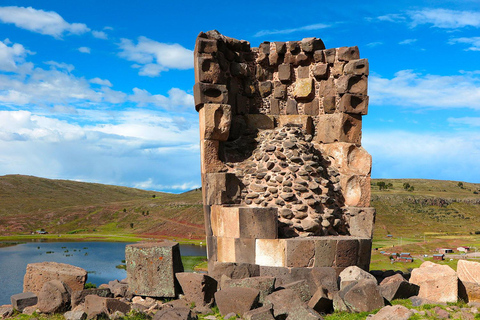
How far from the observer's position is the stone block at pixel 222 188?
30.7 ft

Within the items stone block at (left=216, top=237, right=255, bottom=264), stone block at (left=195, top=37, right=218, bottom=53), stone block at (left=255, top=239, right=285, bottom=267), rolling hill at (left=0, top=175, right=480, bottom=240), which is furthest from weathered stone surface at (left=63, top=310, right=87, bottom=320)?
rolling hill at (left=0, top=175, right=480, bottom=240)

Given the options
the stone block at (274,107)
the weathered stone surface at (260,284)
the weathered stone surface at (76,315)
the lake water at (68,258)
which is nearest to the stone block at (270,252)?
the weathered stone surface at (260,284)

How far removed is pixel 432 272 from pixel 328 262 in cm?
178

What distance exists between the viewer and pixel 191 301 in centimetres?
750

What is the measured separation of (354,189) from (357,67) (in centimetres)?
293

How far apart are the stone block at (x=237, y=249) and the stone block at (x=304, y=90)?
13.6 feet

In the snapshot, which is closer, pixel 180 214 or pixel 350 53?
pixel 350 53

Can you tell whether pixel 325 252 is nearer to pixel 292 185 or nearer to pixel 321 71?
pixel 292 185

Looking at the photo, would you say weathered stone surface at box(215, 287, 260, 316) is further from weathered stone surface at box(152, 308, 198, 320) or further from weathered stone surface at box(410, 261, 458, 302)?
weathered stone surface at box(410, 261, 458, 302)

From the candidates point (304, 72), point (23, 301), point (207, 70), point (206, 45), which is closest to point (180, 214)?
point (304, 72)

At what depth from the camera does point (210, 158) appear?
9.87m

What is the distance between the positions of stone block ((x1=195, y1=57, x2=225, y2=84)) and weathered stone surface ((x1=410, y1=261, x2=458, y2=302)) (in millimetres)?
5759

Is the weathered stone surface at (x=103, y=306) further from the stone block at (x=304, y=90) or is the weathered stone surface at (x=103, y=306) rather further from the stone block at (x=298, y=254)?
the stone block at (x=304, y=90)

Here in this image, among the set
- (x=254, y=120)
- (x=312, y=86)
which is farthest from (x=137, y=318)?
(x=312, y=86)
